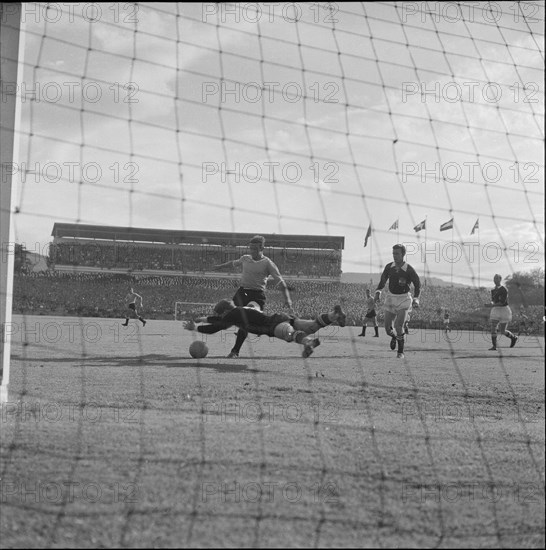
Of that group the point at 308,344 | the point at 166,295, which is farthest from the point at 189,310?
the point at 308,344

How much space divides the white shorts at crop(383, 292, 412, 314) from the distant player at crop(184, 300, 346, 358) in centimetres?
525

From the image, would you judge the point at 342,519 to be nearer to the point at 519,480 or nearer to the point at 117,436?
the point at 519,480

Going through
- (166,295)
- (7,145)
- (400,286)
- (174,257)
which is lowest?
(400,286)

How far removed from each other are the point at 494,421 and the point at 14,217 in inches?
185

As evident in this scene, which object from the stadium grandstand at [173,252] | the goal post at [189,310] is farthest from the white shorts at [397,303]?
the stadium grandstand at [173,252]

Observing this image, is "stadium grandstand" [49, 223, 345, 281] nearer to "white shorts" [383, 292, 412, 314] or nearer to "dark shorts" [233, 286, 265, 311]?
"white shorts" [383, 292, 412, 314]

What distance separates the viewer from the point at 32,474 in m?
4.13

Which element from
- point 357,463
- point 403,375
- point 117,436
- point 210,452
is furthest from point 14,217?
point 403,375

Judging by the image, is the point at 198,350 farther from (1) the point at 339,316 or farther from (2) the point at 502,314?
(2) the point at 502,314

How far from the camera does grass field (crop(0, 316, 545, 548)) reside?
357cm

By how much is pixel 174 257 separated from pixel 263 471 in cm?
4863

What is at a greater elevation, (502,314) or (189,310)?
(189,310)

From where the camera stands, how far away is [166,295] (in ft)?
163

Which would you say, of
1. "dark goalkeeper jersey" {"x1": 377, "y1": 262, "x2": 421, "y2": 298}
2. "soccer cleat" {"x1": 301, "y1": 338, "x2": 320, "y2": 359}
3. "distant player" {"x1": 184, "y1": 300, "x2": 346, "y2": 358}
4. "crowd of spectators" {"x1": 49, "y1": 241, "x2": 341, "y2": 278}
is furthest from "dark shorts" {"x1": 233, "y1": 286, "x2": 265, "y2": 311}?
"crowd of spectators" {"x1": 49, "y1": 241, "x2": 341, "y2": 278}
